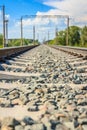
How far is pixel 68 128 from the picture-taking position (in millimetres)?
3400

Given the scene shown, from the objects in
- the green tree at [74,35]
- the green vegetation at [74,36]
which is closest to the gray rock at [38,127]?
the green vegetation at [74,36]

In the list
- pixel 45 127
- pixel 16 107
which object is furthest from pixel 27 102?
pixel 45 127

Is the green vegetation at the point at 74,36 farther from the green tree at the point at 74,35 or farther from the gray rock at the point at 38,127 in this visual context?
the gray rock at the point at 38,127

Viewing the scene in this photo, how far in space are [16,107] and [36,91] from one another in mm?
1073

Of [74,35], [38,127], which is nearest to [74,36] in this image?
[74,35]

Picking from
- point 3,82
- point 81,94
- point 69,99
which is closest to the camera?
point 69,99

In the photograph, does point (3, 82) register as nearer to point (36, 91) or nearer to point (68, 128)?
point (36, 91)

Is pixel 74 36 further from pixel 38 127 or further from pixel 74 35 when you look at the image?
pixel 38 127

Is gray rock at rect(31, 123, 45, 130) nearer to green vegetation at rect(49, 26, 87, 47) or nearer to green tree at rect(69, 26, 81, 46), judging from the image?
green vegetation at rect(49, 26, 87, 47)

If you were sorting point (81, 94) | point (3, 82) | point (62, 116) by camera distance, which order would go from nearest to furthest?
point (62, 116)
point (81, 94)
point (3, 82)

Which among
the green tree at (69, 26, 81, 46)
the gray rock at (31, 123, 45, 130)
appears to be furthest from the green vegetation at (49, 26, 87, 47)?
the gray rock at (31, 123, 45, 130)

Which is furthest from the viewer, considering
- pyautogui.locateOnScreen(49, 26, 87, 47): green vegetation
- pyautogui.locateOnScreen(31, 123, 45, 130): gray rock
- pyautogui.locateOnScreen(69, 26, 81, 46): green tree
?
pyautogui.locateOnScreen(69, 26, 81, 46): green tree

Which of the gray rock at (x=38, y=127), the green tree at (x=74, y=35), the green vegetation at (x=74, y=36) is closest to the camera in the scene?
the gray rock at (x=38, y=127)


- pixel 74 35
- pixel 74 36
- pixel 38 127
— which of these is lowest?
pixel 74 36
